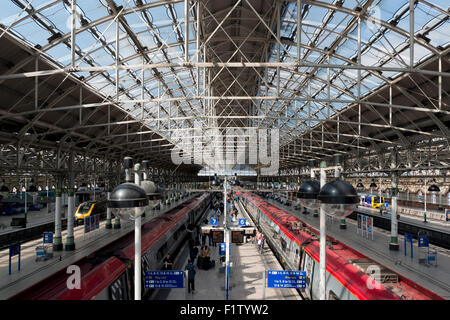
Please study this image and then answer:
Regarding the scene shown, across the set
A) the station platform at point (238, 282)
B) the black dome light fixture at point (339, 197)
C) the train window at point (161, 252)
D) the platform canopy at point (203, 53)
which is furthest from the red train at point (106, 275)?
the platform canopy at point (203, 53)

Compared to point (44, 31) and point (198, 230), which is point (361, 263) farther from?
point (198, 230)

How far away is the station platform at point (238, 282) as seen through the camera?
410 inches

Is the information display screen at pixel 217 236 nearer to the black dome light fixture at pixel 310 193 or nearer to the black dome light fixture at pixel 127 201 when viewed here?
the black dome light fixture at pixel 310 193

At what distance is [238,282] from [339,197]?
9.20 meters

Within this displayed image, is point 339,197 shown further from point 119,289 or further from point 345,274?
point 119,289

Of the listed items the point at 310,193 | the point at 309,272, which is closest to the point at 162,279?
the point at 310,193

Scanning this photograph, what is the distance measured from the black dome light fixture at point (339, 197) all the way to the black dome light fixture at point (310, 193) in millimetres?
1114

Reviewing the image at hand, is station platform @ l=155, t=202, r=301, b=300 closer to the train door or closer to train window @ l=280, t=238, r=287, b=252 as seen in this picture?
the train door

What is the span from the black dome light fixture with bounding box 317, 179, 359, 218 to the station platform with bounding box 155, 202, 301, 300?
5767 mm

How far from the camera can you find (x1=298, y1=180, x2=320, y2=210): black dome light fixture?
531 centimetres

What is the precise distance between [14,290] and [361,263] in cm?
1177

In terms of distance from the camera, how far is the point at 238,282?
11.8 m
